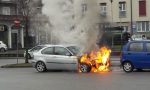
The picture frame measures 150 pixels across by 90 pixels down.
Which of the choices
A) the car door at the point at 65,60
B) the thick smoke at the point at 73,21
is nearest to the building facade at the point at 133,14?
the thick smoke at the point at 73,21

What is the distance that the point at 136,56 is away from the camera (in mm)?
23047

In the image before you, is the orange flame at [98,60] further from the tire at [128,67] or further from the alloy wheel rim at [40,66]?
the alloy wheel rim at [40,66]

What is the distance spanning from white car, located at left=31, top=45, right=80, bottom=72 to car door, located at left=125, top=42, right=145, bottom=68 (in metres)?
2.75

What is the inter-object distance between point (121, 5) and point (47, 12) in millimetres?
42023

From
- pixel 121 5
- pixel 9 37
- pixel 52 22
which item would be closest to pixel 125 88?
Answer: pixel 52 22

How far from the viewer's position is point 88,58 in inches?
950

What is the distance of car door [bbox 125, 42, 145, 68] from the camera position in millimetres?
22875

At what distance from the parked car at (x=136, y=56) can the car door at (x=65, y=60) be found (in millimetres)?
2547

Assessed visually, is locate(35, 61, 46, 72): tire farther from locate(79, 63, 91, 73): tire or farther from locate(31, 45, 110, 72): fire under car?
locate(79, 63, 91, 73): tire

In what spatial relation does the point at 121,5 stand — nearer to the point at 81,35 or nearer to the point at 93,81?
the point at 81,35

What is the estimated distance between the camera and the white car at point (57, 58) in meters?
24.0

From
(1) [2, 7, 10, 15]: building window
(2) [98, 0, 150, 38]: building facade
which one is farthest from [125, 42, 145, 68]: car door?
(1) [2, 7, 10, 15]: building window

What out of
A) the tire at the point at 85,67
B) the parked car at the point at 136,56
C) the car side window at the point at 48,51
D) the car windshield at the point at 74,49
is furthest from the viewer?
the car side window at the point at 48,51

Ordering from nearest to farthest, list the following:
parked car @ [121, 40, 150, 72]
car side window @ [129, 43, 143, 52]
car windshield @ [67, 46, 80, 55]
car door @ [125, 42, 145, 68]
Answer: parked car @ [121, 40, 150, 72] → car door @ [125, 42, 145, 68] → car side window @ [129, 43, 143, 52] → car windshield @ [67, 46, 80, 55]
